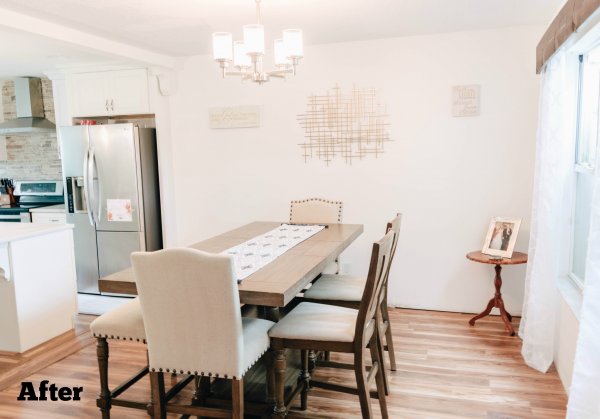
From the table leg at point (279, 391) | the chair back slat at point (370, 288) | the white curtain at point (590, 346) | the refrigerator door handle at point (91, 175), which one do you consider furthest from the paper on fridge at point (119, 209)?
the white curtain at point (590, 346)

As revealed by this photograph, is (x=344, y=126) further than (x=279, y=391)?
Yes

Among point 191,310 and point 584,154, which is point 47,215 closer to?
point 191,310

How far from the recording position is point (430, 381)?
2932 millimetres

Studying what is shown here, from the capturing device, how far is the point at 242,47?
110 inches

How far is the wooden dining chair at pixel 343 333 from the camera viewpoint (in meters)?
2.20

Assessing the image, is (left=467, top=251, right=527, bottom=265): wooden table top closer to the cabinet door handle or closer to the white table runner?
the white table runner

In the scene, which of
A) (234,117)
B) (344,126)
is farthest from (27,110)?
(344,126)

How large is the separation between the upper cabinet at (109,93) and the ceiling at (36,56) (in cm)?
20

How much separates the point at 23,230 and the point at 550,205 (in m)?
3.55

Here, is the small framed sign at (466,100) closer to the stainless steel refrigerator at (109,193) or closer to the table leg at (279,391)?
the table leg at (279,391)

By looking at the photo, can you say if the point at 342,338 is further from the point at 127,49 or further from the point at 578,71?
the point at 127,49

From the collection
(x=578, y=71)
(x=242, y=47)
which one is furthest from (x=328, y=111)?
(x=578, y=71)

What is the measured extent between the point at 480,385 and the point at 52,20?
3458mm

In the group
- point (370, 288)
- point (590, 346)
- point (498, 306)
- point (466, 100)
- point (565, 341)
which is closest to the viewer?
point (590, 346)
